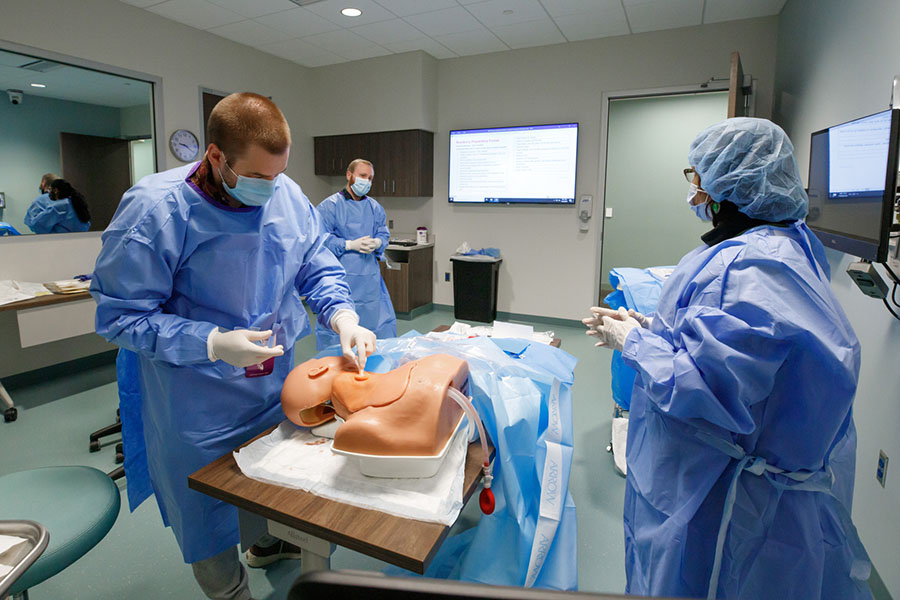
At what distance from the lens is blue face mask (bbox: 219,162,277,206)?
3.84 ft

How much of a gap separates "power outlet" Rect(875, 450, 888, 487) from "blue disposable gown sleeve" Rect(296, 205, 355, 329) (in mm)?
1801

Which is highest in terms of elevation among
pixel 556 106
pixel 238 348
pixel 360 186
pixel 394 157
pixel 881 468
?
pixel 556 106

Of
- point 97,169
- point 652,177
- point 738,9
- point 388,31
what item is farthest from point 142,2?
point 652,177

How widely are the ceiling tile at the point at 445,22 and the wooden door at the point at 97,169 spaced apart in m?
2.40

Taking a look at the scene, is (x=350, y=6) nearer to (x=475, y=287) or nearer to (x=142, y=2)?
(x=142, y=2)

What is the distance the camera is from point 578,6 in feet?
12.0

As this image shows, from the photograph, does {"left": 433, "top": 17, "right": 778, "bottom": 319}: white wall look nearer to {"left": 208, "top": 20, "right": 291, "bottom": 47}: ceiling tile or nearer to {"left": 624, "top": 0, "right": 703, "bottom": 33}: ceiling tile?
{"left": 624, "top": 0, "right": 703, "bottom": 33}: ceiling tile

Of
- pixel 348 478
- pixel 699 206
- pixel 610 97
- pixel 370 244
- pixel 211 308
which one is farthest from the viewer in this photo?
pixel 610 97

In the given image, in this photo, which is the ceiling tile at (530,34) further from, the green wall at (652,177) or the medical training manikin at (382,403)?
the medical training manikin at (382,403)

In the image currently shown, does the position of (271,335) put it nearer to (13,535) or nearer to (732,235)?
(13,535)

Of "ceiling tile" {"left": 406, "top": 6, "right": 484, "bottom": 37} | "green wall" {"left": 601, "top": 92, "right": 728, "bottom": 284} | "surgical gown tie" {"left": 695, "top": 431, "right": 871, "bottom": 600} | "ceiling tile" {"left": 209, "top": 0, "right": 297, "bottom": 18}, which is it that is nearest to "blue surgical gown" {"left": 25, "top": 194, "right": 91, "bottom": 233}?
"ceiling tile" {"left": 209, "top": 0, "right": 297, "bottom": 18}

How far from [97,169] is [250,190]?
312 cm

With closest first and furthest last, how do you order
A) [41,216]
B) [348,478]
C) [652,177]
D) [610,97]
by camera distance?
[348,478] < [41,216] < [610,97] < [652,177]

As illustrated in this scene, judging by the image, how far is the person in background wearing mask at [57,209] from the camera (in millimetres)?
3244
